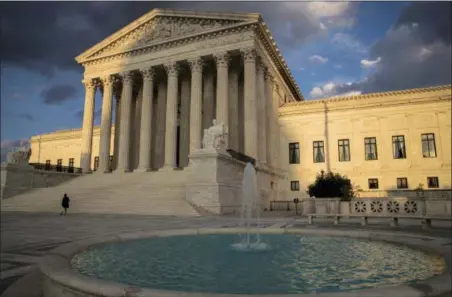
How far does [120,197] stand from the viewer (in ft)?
78.5

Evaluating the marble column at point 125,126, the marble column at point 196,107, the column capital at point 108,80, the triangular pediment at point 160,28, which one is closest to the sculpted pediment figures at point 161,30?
the triangular pediment at point 160,28

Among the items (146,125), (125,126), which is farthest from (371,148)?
(125,126)

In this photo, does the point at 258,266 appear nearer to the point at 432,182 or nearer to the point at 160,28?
the point at 432,182

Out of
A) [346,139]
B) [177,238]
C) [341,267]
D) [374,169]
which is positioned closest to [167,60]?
→ [346,139]

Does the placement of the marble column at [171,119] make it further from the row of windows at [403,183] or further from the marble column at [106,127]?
the row of windows at [403,183]

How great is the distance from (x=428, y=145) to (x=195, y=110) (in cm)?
2301

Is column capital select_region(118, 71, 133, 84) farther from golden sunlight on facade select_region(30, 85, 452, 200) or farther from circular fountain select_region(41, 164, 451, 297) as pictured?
circular fountain select_region(41, 164, 451, 297)

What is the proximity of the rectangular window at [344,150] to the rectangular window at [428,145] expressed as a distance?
273 inches

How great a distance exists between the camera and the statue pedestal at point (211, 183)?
21.3 meters

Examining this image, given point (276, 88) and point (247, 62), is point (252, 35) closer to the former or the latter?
point (247, 62)

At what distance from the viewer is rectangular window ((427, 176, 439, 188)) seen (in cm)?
3097

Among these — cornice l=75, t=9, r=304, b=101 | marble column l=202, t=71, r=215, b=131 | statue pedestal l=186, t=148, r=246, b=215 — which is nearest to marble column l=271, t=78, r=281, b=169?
cornice l=75, t=9, r=304, b=101

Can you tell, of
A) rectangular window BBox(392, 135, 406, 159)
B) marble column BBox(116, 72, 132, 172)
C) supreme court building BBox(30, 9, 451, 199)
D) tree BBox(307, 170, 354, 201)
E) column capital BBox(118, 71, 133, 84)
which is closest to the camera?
tree BBox(307, 170, 354, 201)

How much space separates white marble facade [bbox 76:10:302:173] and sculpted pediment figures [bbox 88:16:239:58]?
0.35 feet
